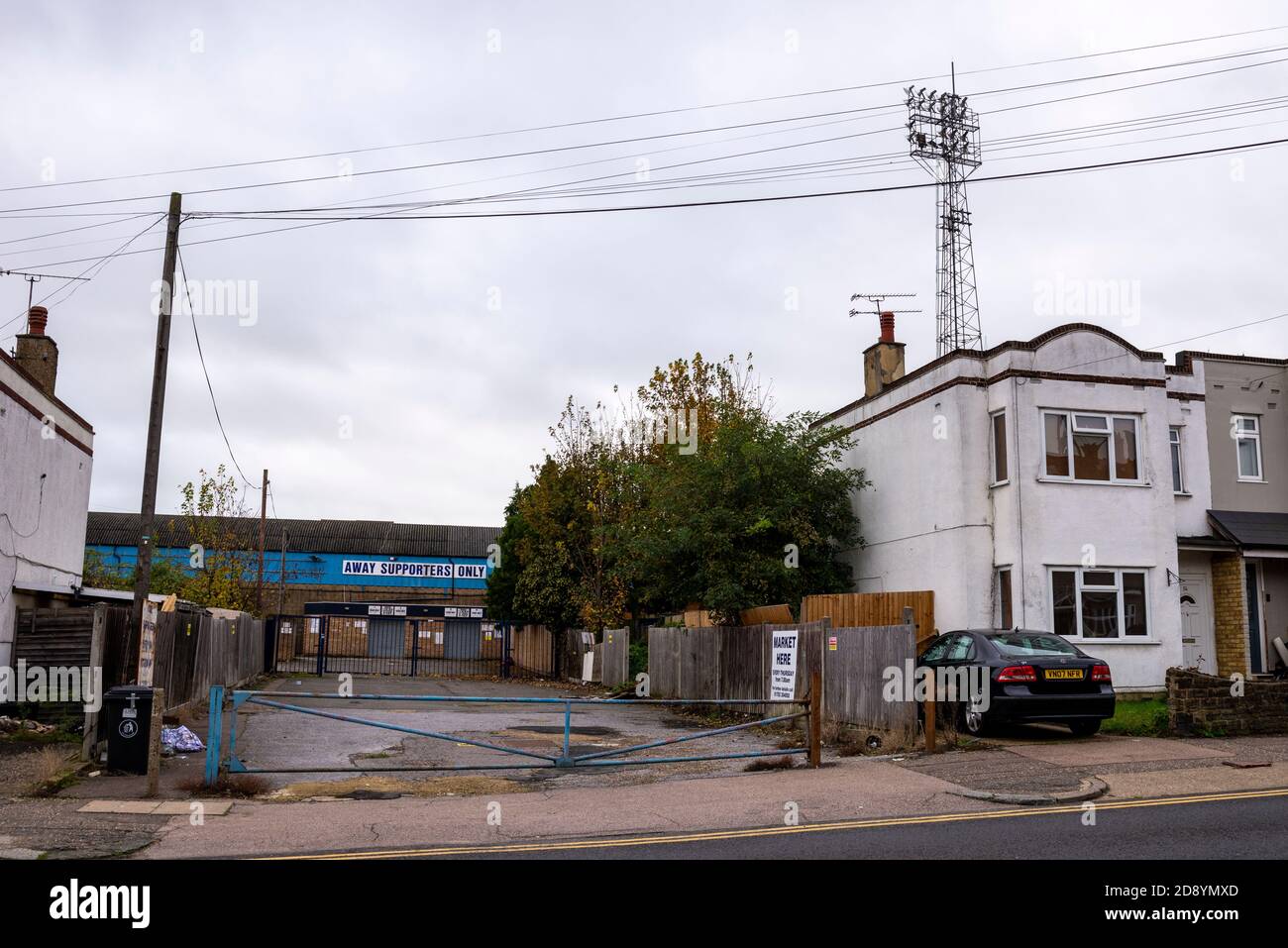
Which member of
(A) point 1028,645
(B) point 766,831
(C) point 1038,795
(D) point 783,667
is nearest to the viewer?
(B) point 766,831

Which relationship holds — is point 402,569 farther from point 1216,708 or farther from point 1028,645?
point 1216,708

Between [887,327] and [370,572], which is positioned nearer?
[887,327]

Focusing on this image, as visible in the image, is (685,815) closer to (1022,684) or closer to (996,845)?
(996,845)

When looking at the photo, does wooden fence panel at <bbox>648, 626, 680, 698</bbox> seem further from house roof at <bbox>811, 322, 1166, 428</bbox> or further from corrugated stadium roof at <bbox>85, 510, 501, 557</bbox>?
corrugated stadium roof at <bbox>85, 510, 501, 557</bbox>

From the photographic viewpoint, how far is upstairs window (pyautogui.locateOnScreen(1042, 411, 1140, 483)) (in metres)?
19.9

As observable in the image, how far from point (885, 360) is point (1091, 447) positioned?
632 centimetres

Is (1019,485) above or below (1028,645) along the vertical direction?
above

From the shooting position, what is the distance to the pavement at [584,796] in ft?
30.7

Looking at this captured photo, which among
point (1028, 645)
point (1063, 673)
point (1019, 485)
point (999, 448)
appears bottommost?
point (1063, 673)

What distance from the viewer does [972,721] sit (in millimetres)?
15258

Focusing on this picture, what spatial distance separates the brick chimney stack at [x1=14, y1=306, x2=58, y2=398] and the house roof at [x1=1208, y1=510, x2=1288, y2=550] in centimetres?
2439

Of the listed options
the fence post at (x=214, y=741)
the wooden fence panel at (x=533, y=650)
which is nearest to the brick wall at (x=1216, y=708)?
the fence post at (x=214, y=741)

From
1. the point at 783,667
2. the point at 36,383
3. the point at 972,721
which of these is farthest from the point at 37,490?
the point at 972,721

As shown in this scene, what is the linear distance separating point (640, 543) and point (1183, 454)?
11739 mm
